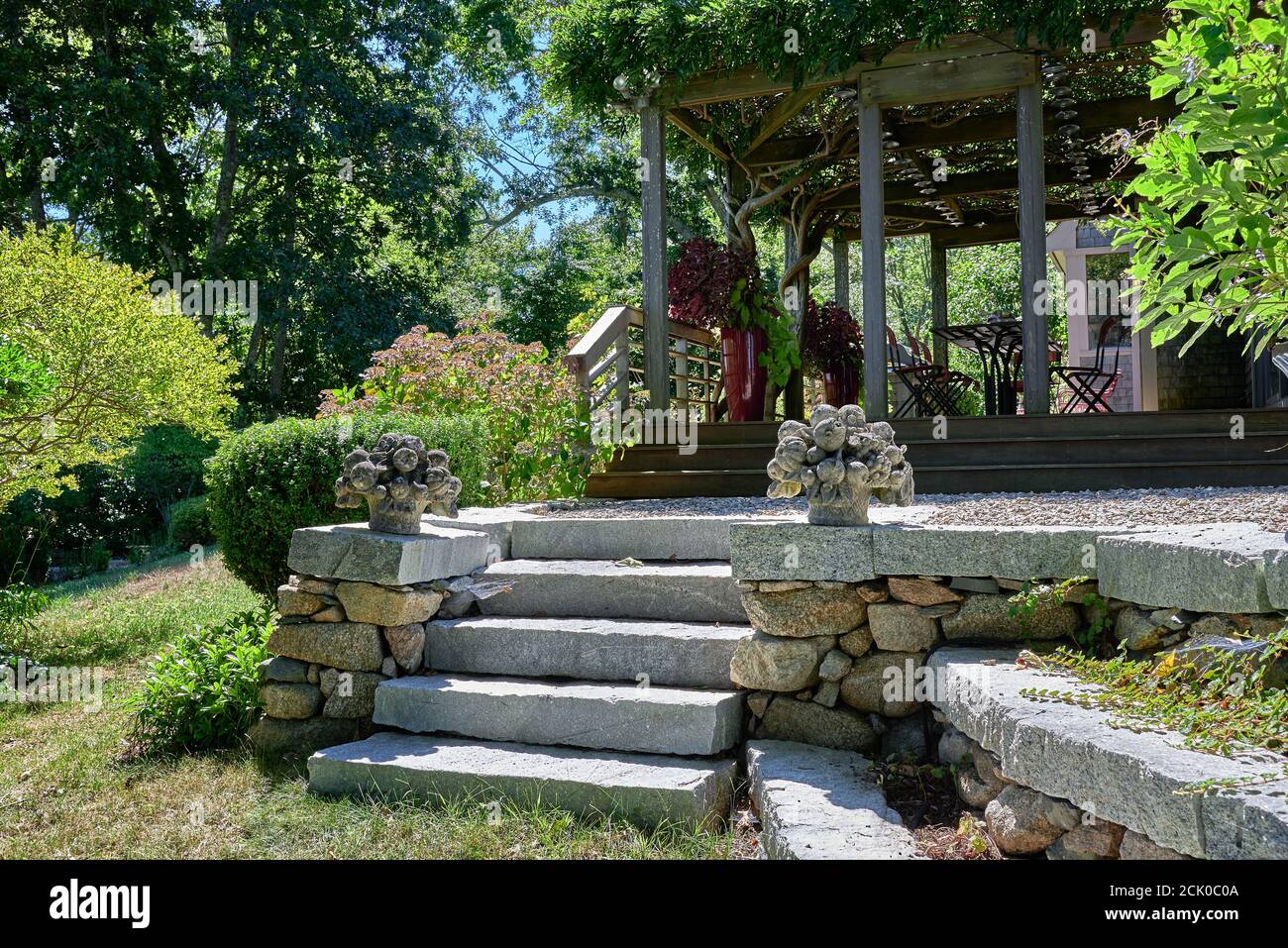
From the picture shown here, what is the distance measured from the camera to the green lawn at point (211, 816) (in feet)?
9.75

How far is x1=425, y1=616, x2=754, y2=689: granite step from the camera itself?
12.0ft

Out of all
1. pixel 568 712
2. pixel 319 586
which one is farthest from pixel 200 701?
pixel 568 712

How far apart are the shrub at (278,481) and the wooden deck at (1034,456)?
1.71 meters

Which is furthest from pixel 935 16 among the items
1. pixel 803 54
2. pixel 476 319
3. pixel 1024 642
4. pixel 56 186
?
pixel 56 186

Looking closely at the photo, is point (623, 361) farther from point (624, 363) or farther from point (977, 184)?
point (977, 184)

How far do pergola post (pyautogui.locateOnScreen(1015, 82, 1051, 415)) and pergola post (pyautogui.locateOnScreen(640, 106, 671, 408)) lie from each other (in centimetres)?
233

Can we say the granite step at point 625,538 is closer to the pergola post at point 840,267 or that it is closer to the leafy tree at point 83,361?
the leafy tree at point 83,361

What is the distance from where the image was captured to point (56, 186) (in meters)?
11.9

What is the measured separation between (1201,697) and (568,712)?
2006mm

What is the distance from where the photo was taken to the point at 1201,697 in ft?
7.70

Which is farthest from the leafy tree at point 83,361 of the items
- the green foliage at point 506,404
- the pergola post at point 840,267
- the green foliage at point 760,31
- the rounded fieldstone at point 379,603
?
the pergola post at point 840,267

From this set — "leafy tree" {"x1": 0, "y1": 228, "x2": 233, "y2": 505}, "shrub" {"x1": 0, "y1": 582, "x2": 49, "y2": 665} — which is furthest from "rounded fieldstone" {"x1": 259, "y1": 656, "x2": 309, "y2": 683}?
"shrub" {"x1": 0, "y1": 582, "x2": 49, "y2": 665}
